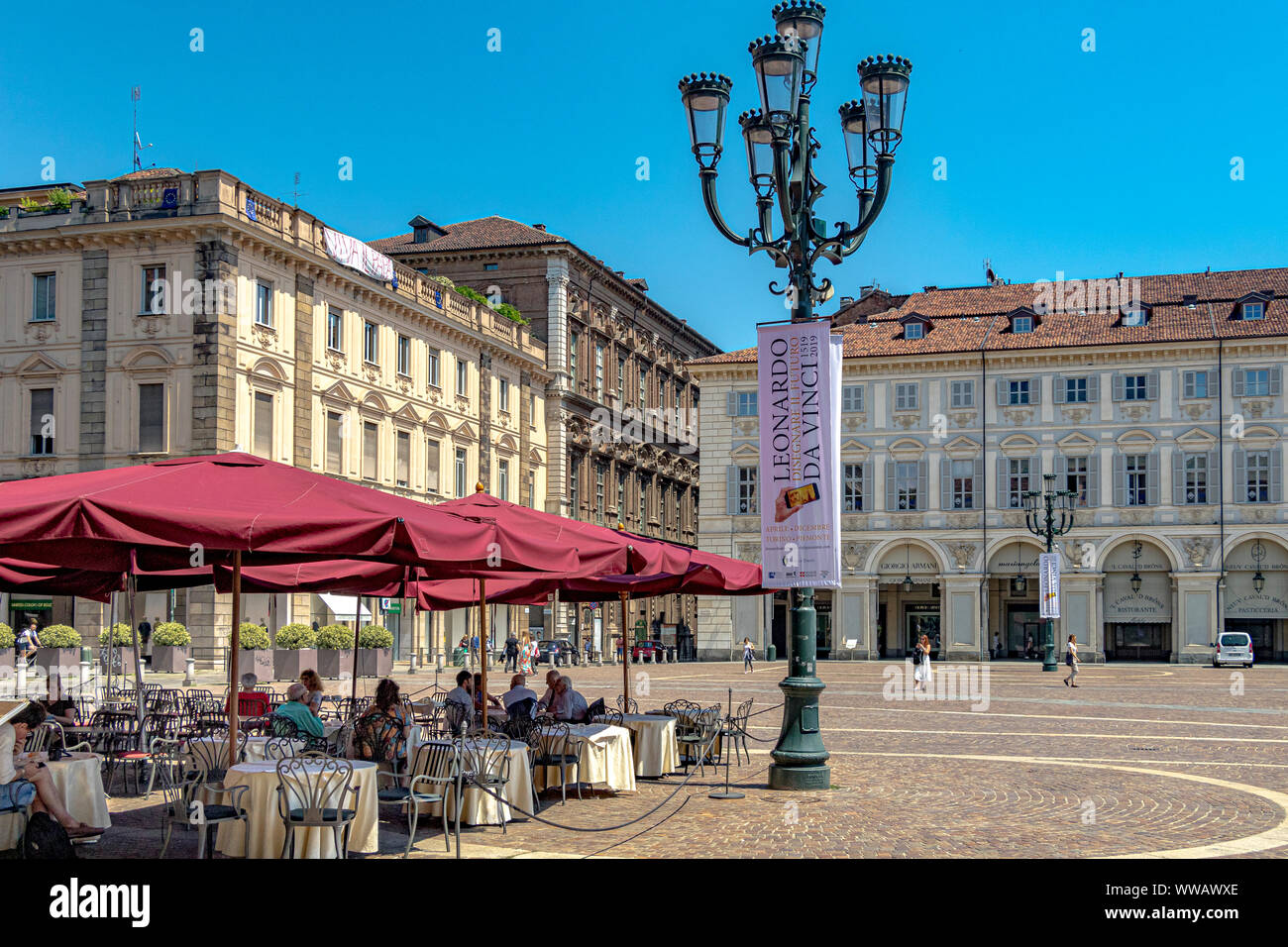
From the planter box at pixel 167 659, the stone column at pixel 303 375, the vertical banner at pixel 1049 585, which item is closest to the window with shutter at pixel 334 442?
the stone column at pixel 303 375

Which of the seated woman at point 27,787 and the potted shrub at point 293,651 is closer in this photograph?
the seated woman at point 27,787

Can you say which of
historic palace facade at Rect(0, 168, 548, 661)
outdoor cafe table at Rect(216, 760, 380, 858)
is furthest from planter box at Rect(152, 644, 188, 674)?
outdoor cafe table at Rect(216, 760, 380, 858)

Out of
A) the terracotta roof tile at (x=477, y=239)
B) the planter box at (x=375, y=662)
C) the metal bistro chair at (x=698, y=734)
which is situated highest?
the terracotta roof tile at (x=477, y=239)

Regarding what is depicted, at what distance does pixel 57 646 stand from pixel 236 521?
3133cm

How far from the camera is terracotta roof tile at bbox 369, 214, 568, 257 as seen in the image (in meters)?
63.9

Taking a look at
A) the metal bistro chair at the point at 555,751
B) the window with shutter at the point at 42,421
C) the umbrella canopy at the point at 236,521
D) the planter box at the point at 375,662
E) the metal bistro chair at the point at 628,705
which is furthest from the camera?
the window with shutter at the point at 42,421

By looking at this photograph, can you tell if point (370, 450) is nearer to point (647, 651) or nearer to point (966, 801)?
point (647, 651)

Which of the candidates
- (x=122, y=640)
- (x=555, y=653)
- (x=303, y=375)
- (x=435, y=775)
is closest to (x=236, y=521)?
(x=435, y=775)

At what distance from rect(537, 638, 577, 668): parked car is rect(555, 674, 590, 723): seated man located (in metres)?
36.0

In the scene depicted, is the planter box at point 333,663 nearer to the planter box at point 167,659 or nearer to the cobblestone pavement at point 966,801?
the planter box at point 167,659

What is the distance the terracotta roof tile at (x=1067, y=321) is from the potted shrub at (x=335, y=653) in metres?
26.8

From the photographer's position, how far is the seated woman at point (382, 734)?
39.9 feet

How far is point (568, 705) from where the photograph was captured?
15.7m
